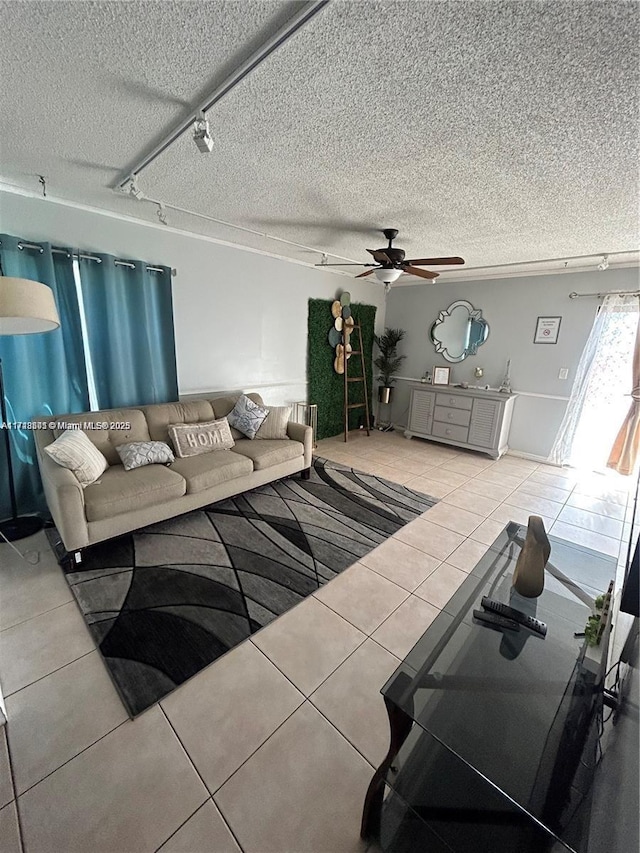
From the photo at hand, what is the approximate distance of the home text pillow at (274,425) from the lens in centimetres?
357

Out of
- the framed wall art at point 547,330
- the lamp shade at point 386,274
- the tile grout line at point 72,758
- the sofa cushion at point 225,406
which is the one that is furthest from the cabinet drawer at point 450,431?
the tile grout line at point 72,758

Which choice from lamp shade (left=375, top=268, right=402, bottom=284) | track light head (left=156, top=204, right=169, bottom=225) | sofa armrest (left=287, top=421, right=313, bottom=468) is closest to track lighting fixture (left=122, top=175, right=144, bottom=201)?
track light head (left=156, top=204, right=169, bottom=225)

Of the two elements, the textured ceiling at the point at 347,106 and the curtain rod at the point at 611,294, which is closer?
the textured ceiling at the point at 347,106

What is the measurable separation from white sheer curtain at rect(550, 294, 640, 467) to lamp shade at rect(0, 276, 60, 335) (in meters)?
5.21

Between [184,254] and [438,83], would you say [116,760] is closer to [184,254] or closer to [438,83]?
[438,83]

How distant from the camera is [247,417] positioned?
140 inches

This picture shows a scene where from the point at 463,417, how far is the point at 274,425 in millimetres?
2764

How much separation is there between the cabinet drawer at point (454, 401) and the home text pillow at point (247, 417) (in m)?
2.70

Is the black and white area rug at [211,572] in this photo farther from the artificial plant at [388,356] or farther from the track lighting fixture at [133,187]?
the artificial plant at [388,356]

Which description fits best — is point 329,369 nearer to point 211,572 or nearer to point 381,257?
point 381,257

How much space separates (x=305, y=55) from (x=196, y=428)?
8.53 feet

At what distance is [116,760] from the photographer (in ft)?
4.04

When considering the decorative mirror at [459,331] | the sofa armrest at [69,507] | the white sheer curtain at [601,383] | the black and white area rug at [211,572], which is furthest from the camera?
the decorative mirror at [459,331]

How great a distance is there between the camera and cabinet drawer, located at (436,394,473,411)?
186 inches
